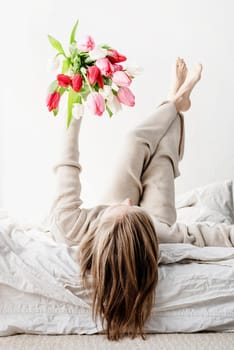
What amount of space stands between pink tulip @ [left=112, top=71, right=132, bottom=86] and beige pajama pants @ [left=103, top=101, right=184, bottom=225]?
463 mm

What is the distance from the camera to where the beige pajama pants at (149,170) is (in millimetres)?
2197

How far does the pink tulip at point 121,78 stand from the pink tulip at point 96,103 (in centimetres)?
6

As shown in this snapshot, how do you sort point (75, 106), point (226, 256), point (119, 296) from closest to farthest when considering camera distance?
point (119, 296)
point (226, 256)
point (75, 106)

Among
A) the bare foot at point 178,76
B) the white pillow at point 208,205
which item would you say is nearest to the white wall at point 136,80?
the white pillow at point 208,205

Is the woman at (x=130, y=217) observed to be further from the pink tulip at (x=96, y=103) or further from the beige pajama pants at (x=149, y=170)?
the pink tulip at (x=96, y=103)

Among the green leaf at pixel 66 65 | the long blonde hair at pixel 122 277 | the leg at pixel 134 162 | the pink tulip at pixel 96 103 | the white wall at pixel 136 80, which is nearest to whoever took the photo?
the long blonde hair at pixel 122 277

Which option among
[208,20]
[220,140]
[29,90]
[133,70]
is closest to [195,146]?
[220,140]

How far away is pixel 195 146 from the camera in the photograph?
326 cm

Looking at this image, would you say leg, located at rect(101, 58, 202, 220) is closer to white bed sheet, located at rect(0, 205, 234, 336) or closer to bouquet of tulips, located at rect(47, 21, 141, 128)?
bouquet of tulips, located at rect(47, 21, 141, 128)

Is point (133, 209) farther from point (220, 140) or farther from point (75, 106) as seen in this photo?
point (220, 140)

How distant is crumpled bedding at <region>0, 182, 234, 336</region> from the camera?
1.54 m

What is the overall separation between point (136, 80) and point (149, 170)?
3.60 ft

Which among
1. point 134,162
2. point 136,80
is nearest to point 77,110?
point 134,162

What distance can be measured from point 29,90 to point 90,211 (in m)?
A: 1.55
